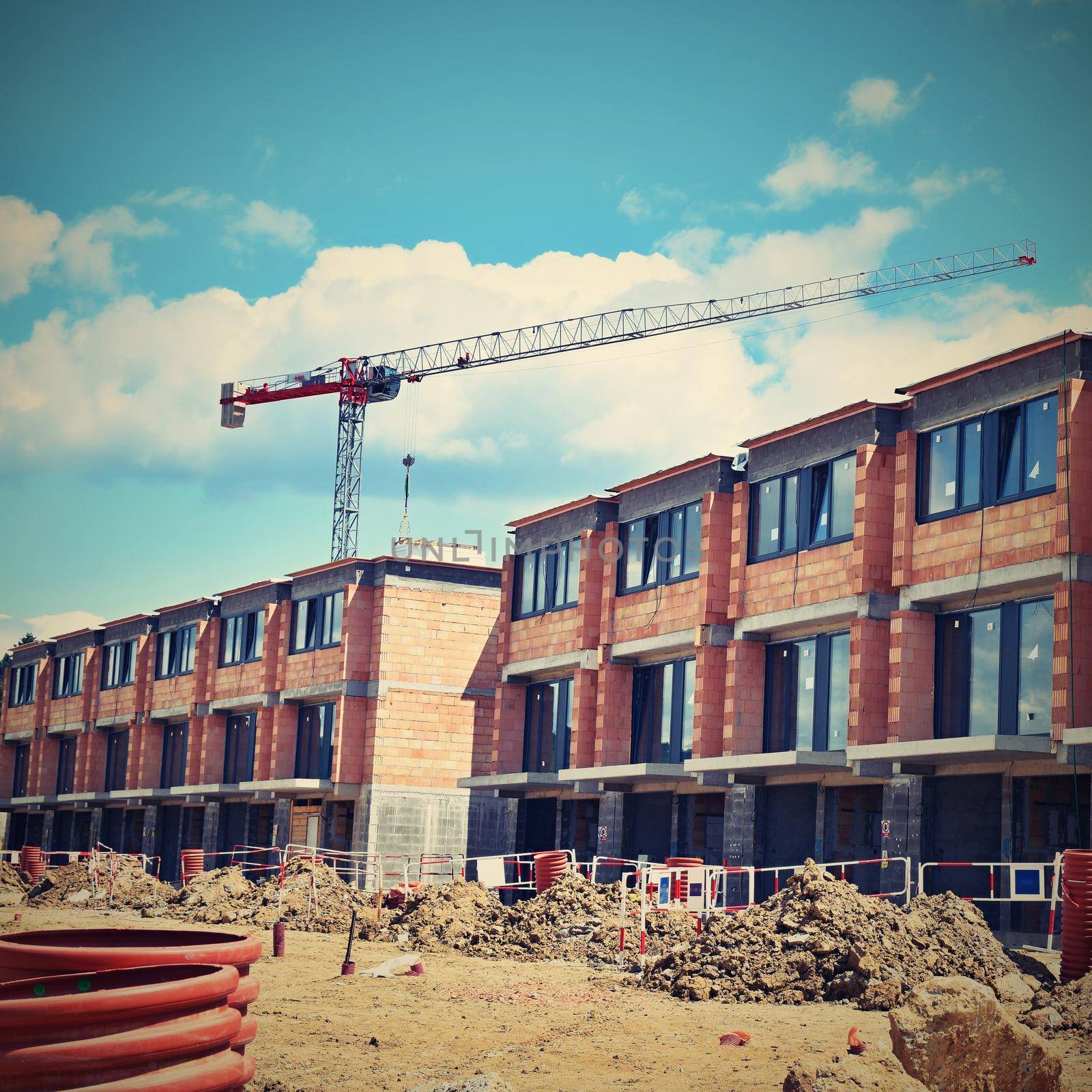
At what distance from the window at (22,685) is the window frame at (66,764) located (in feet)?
13.6

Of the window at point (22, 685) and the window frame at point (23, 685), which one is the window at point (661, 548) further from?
the window at point (22, 685)

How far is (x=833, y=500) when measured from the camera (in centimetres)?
2986

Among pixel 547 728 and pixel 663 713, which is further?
pixel 547 728

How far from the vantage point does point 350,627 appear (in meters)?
45.4

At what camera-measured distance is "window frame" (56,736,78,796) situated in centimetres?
6769

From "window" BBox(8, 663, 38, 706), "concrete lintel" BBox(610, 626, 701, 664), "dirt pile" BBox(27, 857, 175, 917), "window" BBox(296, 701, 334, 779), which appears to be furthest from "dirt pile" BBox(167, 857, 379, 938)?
"window" BBox(8, 663, 38, 706)

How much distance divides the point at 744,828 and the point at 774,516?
6.68 metres

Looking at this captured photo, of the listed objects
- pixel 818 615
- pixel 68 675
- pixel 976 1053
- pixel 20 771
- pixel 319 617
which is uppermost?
pixel 319 617

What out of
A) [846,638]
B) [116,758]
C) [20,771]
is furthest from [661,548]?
[20,771]

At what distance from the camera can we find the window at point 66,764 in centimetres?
6775

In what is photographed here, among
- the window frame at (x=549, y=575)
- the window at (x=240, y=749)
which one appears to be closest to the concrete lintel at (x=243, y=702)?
the window at (x=240, y=749)

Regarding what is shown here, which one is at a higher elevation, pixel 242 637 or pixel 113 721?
pixel 242 637

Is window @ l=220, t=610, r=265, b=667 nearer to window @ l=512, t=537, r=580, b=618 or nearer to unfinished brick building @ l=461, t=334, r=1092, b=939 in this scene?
window @ l=512, t=537, r=580, b=618

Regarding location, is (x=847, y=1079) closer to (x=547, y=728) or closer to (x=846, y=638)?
(x=846, y=638)
